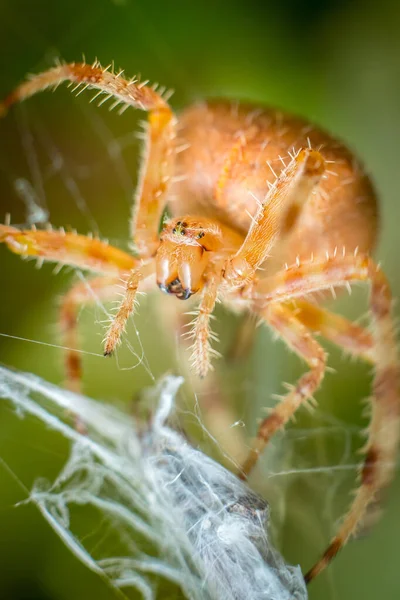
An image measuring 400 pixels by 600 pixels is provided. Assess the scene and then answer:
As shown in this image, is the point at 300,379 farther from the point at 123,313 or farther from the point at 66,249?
the point at 66,249

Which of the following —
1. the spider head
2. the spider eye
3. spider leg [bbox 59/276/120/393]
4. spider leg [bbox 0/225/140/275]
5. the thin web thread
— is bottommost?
the thin web thread

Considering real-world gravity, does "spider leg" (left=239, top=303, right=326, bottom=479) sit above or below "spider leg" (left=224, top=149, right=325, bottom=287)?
below

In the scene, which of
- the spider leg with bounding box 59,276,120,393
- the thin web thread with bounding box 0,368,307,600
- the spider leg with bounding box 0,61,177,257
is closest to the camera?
the thin web thread with bounding box 0,368,307,600

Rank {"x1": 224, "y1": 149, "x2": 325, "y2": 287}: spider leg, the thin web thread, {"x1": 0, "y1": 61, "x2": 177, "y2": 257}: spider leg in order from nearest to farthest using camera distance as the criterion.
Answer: the thin web thread
{"x1": 224, "y1": 149, "x2": 325, "y2": 287}: spider leg
{"x1": 0, "y1": 61, "x2": 177, "y2": 257}: spider leg

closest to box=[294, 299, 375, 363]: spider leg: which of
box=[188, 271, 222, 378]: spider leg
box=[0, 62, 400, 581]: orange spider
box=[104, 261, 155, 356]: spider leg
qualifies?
box=[0, 62, 400, 581]: orange spider

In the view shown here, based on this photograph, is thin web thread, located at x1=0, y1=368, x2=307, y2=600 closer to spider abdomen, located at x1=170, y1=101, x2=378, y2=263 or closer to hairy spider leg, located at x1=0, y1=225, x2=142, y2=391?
hairy spider leg, located at x1=0, y1=225, x2=142, y2=391

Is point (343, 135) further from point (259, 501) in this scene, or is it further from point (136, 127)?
point (259, 501)

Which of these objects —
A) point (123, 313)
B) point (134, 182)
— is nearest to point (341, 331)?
point (123, 313)

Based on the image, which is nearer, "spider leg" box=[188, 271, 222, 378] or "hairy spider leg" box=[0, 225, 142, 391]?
"spider leg" box=[188, 271, 222, 378]

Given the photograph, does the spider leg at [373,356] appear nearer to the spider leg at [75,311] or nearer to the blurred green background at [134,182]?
the blurred green background at [134,182]
